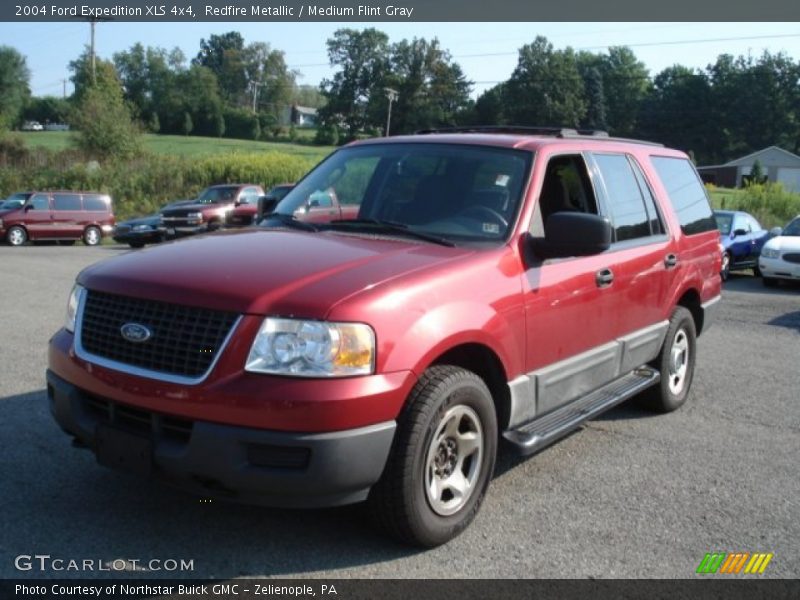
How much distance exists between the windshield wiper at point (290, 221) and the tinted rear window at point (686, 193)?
2.89 m

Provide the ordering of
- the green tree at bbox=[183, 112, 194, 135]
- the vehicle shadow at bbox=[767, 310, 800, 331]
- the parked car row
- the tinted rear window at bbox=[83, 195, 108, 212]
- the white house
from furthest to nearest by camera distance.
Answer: the green tree at bbox=[183, 112, 194, 135], the white house, the tinted rear window at bbox=[83, 195, 108, 212], the parked car row, the vehicle shadow at bbox=[767, 310, 800, 331]

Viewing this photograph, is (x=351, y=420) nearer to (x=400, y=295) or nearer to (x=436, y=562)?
(x=400, y=295)

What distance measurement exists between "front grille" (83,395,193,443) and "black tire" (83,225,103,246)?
24.8 m

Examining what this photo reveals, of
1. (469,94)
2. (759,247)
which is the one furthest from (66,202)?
(469,94)

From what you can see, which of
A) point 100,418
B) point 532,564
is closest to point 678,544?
point 532,564

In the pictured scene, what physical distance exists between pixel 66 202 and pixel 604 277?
25.1 metres

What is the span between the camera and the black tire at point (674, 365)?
601 cm

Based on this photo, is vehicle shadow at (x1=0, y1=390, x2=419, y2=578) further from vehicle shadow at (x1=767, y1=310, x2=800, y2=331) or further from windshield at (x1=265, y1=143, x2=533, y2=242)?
vehicle shadow at (x1=767, y1=310, x2=800, y2=331)

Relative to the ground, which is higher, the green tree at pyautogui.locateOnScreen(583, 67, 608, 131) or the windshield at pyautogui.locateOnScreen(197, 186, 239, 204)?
the green tree at pyautogui.locateOnScreen(583, 67, 608, 131)

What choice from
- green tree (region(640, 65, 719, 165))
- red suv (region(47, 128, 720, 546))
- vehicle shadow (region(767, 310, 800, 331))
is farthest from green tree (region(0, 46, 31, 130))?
red suv (region(47, 128, 720, 546))

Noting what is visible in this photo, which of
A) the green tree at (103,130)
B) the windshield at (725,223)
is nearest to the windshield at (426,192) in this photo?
the windshield at (725,223)

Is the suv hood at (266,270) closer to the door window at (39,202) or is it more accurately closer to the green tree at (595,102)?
the door window at (39,202)

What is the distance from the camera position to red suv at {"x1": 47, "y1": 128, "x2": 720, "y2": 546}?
3.23 meters

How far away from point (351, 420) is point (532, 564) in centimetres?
113
